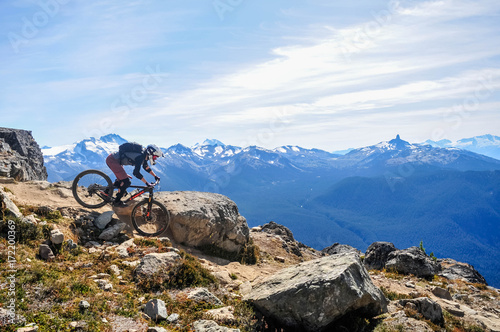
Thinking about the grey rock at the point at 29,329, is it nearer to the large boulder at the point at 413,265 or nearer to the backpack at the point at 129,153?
the backpack at the point at 129,153

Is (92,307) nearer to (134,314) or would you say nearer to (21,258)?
(134,314)

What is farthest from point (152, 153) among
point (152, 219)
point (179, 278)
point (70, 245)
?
point (179, 278)

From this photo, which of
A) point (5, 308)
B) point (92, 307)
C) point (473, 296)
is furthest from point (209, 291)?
point (473, 296)

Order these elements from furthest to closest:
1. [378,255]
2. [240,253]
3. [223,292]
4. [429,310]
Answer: [378,255] < [240,253] < [429,310] < [223,292]

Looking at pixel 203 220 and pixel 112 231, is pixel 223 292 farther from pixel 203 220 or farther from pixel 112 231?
pixel 203 220

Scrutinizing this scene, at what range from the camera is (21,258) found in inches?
403

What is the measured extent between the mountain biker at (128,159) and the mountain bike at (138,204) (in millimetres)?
407

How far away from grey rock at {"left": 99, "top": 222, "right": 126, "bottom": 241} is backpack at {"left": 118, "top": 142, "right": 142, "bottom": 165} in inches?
126

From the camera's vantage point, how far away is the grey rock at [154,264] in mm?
11234

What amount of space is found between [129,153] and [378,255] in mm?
23146

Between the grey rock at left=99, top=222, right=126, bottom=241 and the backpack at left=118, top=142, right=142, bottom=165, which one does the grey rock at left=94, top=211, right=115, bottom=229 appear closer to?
the grey rock at left=99, top=222, right=126, bottom=241

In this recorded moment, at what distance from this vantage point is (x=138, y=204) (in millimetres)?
16297

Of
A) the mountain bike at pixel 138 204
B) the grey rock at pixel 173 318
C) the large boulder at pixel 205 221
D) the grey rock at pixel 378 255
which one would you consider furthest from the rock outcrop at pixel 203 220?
the grey rock at pixel 378 255

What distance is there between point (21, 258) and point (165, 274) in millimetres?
4700
